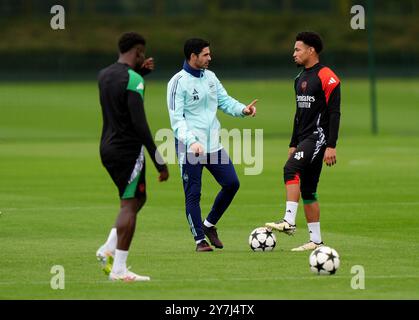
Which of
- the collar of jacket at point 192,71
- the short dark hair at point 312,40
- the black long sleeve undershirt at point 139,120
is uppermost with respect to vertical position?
the short dark hair at point 312,40

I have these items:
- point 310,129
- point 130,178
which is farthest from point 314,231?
point 130,178

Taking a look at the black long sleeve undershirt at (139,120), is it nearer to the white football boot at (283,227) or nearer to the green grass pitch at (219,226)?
the green grass pitch at (219,226)

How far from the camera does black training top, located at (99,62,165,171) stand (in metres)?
12.0

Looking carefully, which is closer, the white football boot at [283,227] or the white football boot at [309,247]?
the white football boot at [283,227]

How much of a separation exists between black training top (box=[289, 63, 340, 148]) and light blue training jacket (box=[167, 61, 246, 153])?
79 centimetres

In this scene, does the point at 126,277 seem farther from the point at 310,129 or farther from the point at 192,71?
the point at 310,129

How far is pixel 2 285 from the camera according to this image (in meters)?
12.0

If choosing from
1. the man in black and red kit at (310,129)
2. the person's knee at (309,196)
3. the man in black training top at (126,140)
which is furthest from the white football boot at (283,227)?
the man in black training top at (126,140)

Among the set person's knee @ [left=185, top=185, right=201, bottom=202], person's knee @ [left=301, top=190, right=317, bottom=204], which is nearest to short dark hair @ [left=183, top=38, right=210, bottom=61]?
person's knee @ [left=185, top=185, right=201, bottom=202]

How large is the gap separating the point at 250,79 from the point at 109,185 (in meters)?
44.9

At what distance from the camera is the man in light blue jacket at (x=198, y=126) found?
1473 centimetres

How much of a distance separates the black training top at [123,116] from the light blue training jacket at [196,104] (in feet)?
7.66

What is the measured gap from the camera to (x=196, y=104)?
1487 centimetres
